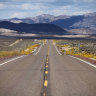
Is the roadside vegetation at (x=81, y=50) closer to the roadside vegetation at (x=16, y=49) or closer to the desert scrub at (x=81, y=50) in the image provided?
the desert scrub at (x=81, y=50)

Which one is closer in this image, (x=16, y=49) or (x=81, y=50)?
(x=81, y=50)

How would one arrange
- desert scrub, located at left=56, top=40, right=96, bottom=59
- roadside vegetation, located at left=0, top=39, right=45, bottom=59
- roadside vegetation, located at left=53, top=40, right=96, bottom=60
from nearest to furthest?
roadside vegetation, located at left=0, top=39, right=45, bottom=59
roadside vegetation, located at left=53, top=40, right=96, bottom=60
desert scrub, located at left=56, top=40, right=96, bottom=59

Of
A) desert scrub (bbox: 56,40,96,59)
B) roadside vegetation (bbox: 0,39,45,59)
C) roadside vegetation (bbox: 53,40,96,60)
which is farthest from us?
desert scrub (bbox: 56,40,96,59)

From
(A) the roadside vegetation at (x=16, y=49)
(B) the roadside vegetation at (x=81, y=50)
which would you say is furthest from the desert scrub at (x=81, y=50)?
(A) the roadside vegetation at (x=16, y=49)

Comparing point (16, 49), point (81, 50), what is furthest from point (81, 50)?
point (16, 49)

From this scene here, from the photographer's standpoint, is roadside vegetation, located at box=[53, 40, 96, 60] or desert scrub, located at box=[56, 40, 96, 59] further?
desert scrub, located at box=[56, 40, 96, 59]

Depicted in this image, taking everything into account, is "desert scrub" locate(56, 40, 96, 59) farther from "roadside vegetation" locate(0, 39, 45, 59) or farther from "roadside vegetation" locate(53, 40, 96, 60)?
"roadside vegetation" locate(0, 39, 45, 59)

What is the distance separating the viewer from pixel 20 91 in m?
7.87

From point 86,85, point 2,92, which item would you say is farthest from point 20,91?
point 86,85

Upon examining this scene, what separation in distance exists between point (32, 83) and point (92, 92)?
8.52 ft

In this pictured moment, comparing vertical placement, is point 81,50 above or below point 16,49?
above

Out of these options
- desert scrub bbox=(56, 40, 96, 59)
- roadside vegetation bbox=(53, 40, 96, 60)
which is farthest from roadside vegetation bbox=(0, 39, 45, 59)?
desert scrub bbox=(56, 40, 96, 59)

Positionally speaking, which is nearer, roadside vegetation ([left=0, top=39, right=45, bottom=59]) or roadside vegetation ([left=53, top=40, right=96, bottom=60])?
roadside vegetation ([left=0, top=39, right=45, bottom=59])

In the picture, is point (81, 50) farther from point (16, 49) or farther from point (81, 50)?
point (16, 49)
